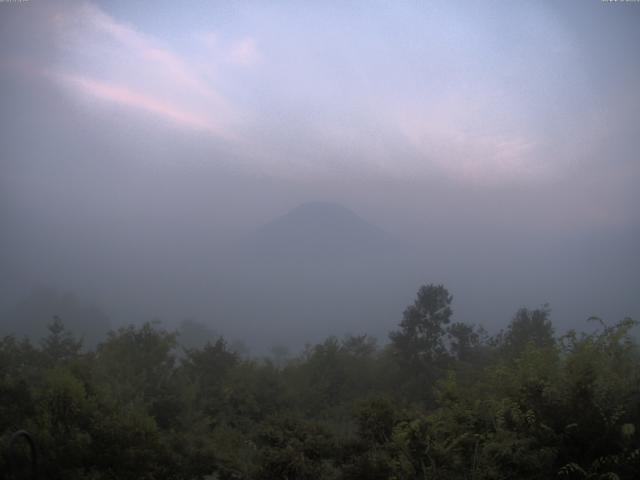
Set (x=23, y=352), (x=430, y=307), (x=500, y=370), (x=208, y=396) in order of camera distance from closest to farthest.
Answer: (x=500, y=370), (x=208, y=396), (x=23, y=352), (x=430, y=307)

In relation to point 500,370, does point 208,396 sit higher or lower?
lower

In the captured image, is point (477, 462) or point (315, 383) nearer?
point (477, 462)

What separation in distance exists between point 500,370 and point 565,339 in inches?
68.7

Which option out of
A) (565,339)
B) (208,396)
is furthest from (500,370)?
(208,396)

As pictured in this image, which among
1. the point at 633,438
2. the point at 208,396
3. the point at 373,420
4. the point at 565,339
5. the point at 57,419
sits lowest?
the point at 208,396

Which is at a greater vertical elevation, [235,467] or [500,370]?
[500,370]

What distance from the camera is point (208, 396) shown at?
22.7m

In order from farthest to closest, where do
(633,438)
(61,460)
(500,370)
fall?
(500,370) < (61,460) < (633,438)

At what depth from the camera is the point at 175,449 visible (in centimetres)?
1081

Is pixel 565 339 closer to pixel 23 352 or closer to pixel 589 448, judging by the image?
pixel 589 448

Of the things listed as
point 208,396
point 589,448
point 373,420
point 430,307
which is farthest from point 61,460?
point 430,307

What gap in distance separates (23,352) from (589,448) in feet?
99.9

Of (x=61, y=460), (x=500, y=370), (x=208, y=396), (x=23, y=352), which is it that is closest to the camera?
(x=61, y=460)

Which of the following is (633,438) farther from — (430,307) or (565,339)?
(430,307)
